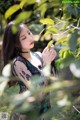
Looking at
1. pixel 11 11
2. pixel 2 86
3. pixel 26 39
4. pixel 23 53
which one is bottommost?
pixel 23 53

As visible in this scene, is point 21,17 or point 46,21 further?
point 46,21

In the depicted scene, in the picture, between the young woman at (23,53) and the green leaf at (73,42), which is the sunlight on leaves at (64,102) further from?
the young woman at (23,53)

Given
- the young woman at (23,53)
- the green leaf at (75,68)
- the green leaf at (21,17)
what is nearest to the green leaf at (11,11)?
the green leaf at (21,17)

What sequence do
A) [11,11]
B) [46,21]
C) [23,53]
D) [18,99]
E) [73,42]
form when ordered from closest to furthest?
[18,99] → [73,42] → [11,11] → [46,21] → [23,53]

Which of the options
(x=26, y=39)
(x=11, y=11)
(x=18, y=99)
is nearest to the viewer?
(x=18, y=99)

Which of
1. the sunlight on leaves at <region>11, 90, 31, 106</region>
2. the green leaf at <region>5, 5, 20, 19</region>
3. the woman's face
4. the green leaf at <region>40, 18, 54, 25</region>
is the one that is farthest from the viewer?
the woman's face

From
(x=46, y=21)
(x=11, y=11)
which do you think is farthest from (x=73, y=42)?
(x=46, y=21)

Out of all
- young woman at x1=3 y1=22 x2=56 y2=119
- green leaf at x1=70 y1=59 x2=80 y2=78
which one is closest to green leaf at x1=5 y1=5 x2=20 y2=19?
green leaf at x1=70 y1=59 x2=80 y2=78

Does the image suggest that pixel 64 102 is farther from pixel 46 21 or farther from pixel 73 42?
pixel 46 21

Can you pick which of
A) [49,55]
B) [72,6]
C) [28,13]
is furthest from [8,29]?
[28,13]

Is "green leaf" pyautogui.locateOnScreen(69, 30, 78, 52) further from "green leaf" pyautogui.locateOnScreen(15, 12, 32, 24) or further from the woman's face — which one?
the woman's face

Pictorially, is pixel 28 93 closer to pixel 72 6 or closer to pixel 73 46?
pixel 73 46

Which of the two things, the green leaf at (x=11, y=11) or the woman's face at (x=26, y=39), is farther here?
the woman's face at (x=26, y=39)

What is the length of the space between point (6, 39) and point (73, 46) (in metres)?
1.78
